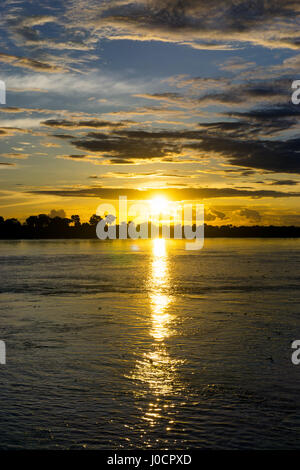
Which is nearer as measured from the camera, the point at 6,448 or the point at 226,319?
the point at 6,448

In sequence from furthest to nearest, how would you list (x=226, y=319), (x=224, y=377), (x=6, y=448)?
(x=226, y=319)
(x=224, y=377)
(x=6, y=448)

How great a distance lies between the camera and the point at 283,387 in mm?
14805

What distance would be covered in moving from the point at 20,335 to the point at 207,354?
868 cm

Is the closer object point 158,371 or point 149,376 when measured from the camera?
point 149,376

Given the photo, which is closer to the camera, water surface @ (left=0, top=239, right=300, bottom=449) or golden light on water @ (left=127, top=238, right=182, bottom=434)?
water surface @ (left=0, top=239, right=300, bottom=449)

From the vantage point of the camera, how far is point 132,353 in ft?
62.7

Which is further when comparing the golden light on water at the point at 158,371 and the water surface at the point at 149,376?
the golden light on water at the point at 158,371

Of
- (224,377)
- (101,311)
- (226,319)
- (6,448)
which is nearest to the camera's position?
(6,448)
